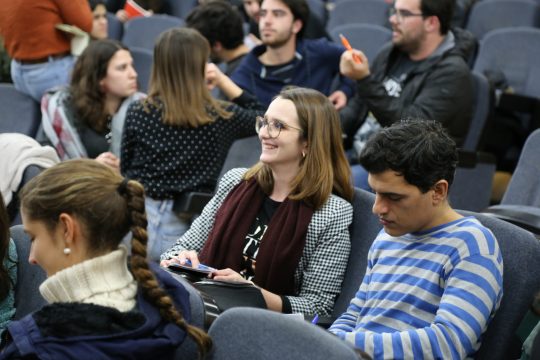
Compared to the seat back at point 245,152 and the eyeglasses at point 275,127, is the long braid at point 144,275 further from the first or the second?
the seat back at point 245,152

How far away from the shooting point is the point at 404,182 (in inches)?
77.9

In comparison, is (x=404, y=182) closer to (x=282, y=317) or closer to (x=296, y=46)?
(x=282, y=317)

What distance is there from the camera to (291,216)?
2.47m

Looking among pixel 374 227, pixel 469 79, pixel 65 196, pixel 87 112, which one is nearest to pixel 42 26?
pixel 87 112

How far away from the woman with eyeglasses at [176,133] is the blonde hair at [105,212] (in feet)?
5.15

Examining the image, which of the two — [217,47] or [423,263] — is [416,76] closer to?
[217,47]

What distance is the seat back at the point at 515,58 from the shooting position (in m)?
4.64

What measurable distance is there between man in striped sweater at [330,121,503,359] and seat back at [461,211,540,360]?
0.06 m

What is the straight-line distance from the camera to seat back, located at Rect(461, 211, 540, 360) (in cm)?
201

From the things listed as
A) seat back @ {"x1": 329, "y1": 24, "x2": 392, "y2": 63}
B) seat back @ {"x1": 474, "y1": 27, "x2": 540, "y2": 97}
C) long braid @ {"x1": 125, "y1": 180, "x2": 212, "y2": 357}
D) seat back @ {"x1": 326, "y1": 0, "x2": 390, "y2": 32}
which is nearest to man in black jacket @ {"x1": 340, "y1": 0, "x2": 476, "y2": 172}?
seat back @ {"x1": 474, "y1": 27, "x2": 540, "y2": 97}

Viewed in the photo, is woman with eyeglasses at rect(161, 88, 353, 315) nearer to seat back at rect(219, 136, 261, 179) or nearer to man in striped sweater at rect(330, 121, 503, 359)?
man in striped sweater at rect(330, 121, 503, 359)

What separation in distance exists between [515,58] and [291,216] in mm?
2673

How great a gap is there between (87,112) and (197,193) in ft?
2.48

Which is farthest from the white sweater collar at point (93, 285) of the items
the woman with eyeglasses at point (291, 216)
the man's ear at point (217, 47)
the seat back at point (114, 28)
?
the seat back at point (114, 28)
